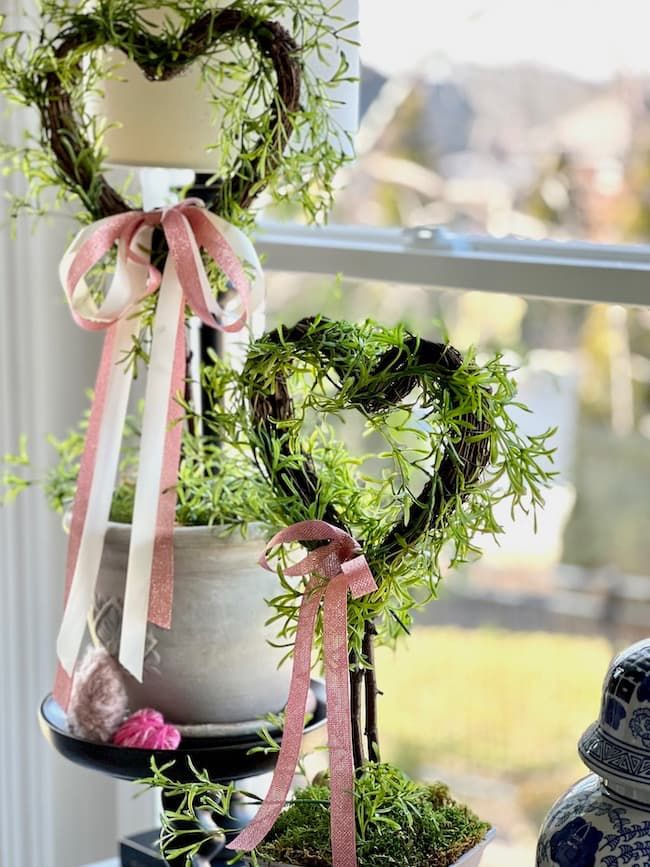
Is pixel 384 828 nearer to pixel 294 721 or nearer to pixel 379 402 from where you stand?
pixel 294 721

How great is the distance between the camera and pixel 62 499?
1068 mm

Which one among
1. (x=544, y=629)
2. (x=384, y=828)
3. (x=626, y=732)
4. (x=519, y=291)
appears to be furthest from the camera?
(x=544, y=629)

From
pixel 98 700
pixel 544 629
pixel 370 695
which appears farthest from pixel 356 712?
pixel 544 629

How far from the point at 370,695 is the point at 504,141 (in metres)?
1.14

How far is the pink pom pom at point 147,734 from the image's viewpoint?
911 millimetres

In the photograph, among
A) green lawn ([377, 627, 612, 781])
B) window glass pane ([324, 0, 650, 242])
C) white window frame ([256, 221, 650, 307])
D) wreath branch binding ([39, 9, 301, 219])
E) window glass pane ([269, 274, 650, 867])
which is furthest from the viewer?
green lawn ([377, 627, 612, 781])

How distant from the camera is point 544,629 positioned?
2588mm

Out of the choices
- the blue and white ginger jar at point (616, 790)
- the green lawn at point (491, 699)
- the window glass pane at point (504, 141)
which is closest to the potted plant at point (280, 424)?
the blue and white ginger jar at point (616, 790)

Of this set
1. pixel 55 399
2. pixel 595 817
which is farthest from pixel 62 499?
pixel 595 817

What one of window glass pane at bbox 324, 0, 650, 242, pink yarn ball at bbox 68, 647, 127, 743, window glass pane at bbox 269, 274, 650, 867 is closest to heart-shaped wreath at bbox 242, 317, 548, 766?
pink yarn ball at bbox 68, 647, 127, 743

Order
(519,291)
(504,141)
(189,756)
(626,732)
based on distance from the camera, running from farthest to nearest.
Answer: (504,141)
(519,291)
(189,756)
(626,732)

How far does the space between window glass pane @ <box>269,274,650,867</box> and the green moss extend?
4.43ft

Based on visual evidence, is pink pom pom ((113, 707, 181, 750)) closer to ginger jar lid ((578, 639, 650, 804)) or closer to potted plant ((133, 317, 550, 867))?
potted plant ((133, 317, 550, 867))

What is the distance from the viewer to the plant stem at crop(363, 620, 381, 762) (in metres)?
0.83
